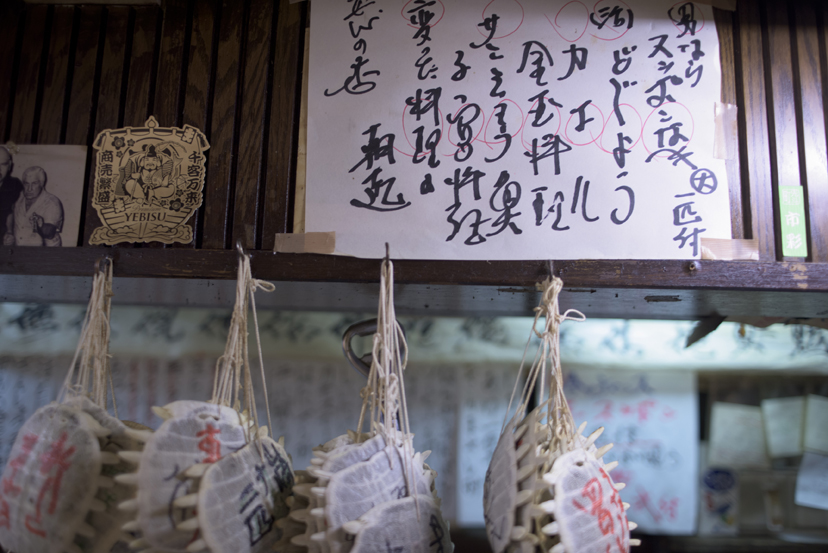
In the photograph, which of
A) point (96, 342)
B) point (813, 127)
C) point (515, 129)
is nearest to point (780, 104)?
point (813, 127)

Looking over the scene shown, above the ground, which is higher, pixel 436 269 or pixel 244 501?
pixel 436 269

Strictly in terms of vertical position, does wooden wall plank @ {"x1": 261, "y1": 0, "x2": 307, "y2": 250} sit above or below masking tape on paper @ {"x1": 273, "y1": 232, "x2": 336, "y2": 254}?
above

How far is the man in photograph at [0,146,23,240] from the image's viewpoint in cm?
98

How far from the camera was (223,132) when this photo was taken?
960 millimetres

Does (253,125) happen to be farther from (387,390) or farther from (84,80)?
(387,390)

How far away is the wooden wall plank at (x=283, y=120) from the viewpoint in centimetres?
93

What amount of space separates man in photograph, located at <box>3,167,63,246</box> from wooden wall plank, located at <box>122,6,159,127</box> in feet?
0.68

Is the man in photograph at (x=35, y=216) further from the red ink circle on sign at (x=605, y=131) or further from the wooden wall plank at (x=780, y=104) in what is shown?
the wooden wall plank at (x=780, y=104)

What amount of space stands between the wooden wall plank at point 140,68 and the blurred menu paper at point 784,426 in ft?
5.61

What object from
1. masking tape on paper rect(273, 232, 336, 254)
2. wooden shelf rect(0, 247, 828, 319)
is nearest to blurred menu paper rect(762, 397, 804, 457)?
wooden shelf rect(0, 247, 828, 319)

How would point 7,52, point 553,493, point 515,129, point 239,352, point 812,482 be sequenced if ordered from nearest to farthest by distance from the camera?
1. point 553,493
2. point 239,352
3. point 515,129
4. point 7,52
5. point 812,482

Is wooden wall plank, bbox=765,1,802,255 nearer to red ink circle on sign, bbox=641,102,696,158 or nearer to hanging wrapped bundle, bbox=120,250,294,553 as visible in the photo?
red ink circle on sign, bbox=641,102,696,158

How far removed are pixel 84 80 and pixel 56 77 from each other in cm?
6

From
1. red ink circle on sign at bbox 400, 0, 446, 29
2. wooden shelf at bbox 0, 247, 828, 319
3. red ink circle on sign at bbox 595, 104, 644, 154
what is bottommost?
wooden shelf at bbox 0, 247, 828, 319
